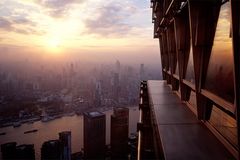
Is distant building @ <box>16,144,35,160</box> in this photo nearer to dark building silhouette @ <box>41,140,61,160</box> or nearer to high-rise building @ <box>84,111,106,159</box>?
dark building silhouette @ <box>41,140,61,160</box>

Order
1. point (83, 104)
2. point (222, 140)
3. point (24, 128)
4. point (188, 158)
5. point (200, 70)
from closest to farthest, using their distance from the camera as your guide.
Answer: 1. point (188, 158)
2. point (222, 140)
3. point (200, 70)
4. point (24, 128)
5. point (83, 104)

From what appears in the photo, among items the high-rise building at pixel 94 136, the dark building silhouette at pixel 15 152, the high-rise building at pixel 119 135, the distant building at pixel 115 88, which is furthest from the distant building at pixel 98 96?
the dark building silhouette at pixel 15 152

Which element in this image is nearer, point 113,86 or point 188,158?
point 188,158

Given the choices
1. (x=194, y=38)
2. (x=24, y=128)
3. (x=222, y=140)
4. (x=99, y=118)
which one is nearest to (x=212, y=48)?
(x=194, y=38)

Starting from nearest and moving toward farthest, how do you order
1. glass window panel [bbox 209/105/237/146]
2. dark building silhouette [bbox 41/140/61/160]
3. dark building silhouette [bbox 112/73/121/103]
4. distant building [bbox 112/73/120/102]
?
1. glass window panel [bbox 209/105/237/146]
2. dark building silhouette [bbox 41/140/61/160]
3. dark building silhouette [bbox 112/73/121/103]
4. distant building [bbox 112/73/120/102]

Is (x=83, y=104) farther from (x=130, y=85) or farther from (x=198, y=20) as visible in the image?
(x=198, y=20)

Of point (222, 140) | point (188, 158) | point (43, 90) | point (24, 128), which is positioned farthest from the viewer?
point (43, 90)

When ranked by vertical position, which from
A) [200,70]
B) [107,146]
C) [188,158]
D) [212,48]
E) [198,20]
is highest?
[198,20]

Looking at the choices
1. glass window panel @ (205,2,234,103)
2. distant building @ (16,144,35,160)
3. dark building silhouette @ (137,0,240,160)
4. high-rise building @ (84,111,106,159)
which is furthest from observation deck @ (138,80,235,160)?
high-rise building @ (84,111,106,159)
